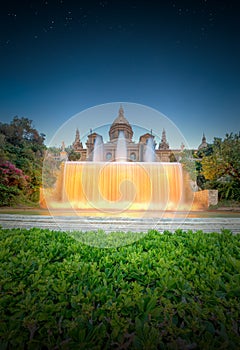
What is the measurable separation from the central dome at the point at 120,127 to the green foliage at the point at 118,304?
2671 millimetres

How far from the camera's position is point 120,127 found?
449cm

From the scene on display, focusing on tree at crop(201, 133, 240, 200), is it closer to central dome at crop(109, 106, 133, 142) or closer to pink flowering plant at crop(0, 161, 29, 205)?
central dome at crop(109, 106, 133, 142)

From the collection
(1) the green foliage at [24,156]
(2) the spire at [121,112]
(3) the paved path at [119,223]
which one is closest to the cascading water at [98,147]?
(2) the spire at [121,112]

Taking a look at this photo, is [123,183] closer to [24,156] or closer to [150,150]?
[150,150]

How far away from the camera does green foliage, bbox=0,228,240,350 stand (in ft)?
3.14

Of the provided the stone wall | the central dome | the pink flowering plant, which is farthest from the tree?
the pink flowering plant

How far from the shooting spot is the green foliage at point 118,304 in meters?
0.96

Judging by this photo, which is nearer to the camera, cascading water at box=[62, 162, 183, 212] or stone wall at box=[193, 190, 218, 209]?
cascading water at box=[62, 162, 183, 212]

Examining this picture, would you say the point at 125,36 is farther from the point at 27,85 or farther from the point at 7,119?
the point at 7,119

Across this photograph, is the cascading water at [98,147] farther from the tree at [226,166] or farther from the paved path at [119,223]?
the tree at [226,166]

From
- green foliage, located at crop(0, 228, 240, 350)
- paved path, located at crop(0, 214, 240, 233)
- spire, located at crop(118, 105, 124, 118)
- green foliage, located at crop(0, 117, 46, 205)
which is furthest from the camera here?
green foliage, located at crop(0, 117, 46, 205)

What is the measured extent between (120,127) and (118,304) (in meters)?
3.63

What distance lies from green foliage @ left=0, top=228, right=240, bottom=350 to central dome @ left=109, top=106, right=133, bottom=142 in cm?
267

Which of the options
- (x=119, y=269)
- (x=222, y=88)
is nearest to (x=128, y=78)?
(x=222, y=88)
